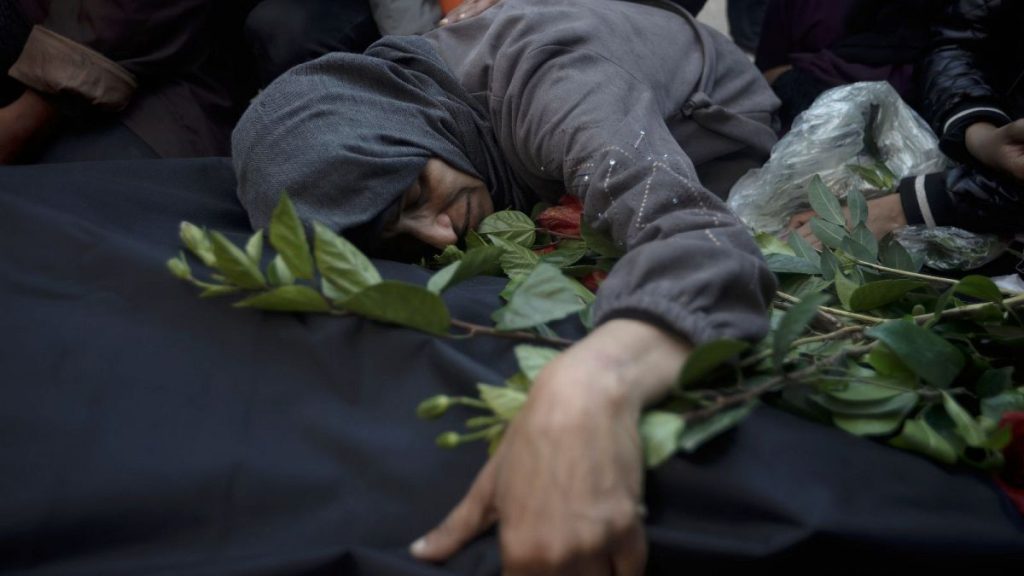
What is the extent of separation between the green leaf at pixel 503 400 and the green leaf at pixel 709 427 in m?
0.12

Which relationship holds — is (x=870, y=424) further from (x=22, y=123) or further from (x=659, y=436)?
(x=22, y=123)

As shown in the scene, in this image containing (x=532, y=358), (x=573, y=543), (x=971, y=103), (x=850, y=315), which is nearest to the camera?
(x=573, y=543)

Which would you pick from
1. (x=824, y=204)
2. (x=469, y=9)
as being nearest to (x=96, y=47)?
(x=469, y=9)

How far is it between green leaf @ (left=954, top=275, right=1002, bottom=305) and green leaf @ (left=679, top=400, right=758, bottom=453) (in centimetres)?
27

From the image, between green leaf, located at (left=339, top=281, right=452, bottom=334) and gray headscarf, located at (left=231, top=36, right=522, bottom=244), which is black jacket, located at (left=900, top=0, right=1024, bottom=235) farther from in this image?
green leaf, located at (left=339, top=281, right=452, bottom=334)

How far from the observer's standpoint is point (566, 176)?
0.80 metres

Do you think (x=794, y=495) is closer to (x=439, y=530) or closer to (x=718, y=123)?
(x=439, y=530)

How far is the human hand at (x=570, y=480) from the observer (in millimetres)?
457

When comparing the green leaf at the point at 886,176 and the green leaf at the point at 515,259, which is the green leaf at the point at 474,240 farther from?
the green leaf at the point at 886,176

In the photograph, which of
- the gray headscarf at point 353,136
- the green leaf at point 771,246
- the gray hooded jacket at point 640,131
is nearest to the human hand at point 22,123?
the gray headscarf at point 353,136

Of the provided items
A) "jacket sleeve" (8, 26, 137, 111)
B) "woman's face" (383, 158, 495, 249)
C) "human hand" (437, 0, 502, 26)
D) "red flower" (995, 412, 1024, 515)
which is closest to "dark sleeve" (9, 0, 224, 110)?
"jacket sleeve" (8, 26, 137, 111)

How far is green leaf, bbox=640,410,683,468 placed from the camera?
490 mm

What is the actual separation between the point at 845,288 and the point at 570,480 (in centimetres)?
42

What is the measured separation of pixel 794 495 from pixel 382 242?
564 millimetres
